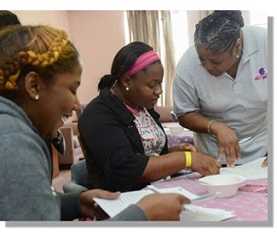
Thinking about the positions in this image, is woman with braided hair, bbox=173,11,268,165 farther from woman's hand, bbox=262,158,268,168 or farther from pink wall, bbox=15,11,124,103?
pink wall, bbox=15,11,124,103

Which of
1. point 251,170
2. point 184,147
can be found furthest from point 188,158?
point 251,170

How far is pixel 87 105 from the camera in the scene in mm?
784

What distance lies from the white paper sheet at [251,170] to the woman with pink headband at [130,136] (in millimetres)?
34

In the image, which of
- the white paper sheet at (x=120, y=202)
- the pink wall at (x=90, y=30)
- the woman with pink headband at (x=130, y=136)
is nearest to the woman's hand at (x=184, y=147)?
the woman with pink headband at (x=130, y=136)

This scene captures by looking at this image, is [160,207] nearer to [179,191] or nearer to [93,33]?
[179,191]

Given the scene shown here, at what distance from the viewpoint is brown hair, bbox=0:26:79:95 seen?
0.62 meters

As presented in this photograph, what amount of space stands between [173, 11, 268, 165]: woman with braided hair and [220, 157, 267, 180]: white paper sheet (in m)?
0.01

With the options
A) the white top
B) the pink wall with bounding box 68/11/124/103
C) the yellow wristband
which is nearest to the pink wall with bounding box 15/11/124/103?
the pink wall with bounding box 68/11/124/103

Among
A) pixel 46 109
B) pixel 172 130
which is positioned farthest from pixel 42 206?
pixel 172 130

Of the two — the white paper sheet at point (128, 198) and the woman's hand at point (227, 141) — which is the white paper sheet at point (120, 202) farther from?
the woman's hand at point (227, 141)

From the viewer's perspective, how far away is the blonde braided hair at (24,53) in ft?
2.02

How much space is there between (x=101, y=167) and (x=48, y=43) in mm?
315

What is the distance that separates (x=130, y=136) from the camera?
858 millimetres

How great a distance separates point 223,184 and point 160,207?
0.16 meters
